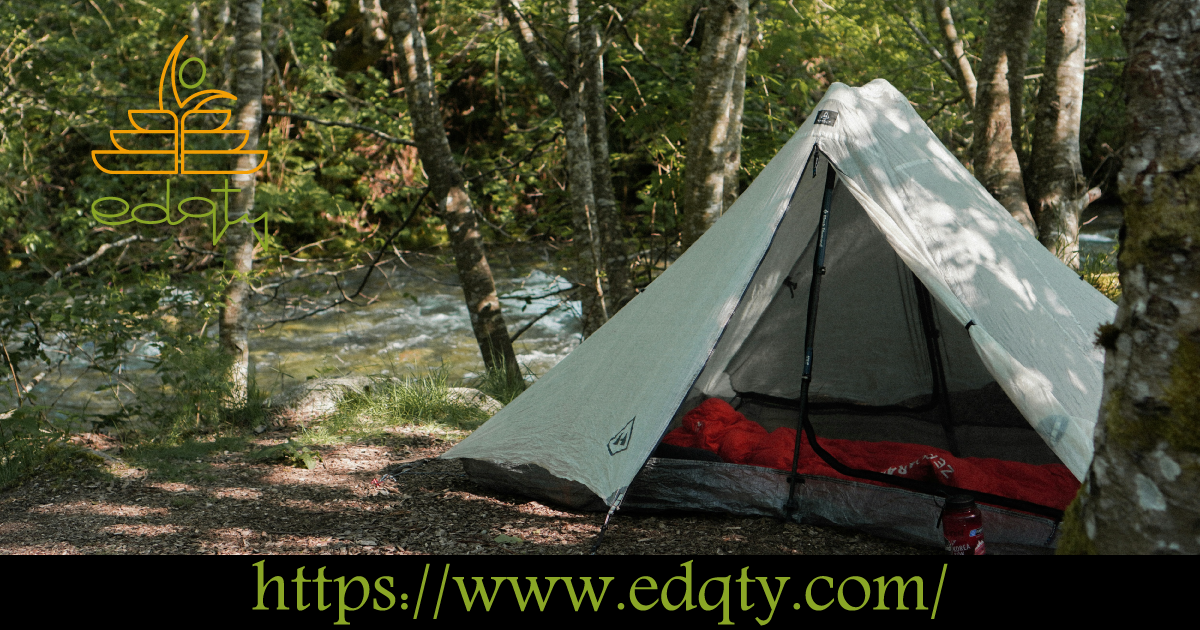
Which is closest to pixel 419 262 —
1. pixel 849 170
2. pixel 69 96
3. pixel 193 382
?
pixel 69 96

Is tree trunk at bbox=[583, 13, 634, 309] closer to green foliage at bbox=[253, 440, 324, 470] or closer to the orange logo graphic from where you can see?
the orange logo graphic

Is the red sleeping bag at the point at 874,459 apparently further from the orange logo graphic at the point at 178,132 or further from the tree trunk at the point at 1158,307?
the orange logo graphic at the point at 178,132

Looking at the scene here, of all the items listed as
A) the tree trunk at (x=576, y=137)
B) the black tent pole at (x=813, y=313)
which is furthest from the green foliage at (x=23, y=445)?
the black tent pole at (x=813, y=313)

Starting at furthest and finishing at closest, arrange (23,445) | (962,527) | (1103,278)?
(1103,278) < (23,445) < (962,527)

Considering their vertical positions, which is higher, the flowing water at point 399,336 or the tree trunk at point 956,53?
the tree trunk at point 956,53

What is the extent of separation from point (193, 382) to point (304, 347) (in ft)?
13.7

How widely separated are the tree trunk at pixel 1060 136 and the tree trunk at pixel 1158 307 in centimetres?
349

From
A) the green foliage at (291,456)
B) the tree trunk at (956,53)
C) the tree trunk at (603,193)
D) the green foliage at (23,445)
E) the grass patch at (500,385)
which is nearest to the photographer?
the green foliage at (23,445)

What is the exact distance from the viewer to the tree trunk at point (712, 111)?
170 inches

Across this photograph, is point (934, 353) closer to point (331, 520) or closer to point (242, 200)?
point (331, 520)

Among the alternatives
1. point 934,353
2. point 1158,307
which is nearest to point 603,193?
point 934,353

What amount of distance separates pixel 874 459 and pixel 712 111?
7.18 feet

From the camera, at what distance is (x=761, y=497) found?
3061mm

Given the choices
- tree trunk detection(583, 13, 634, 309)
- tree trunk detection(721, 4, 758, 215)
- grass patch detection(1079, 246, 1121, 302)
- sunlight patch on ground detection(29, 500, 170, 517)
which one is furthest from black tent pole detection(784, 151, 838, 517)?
grass patch detection(1079, 246, 1121, 302)
